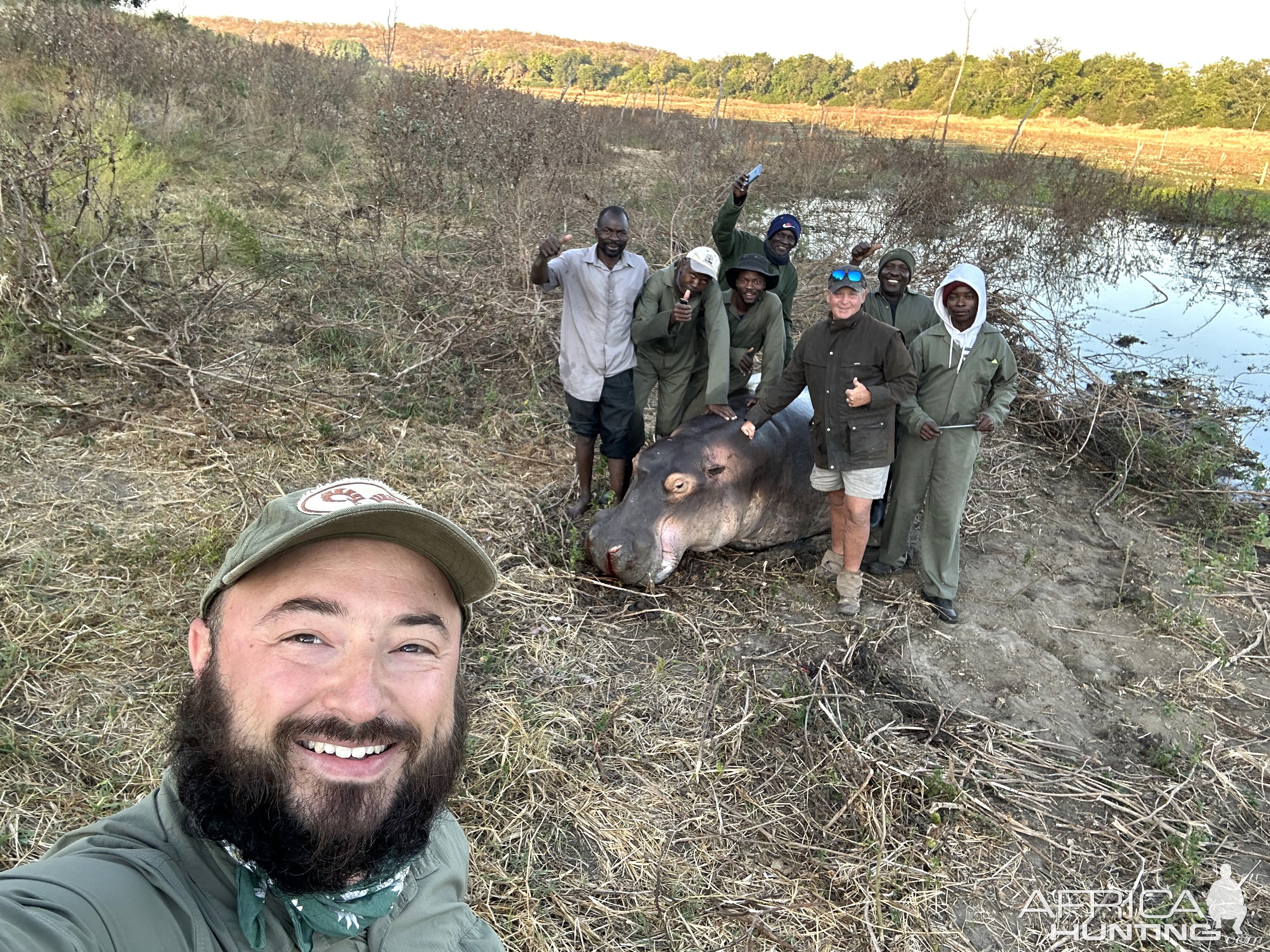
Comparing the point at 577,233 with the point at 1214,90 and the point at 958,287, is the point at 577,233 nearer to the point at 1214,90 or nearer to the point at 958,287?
the point at 958,287

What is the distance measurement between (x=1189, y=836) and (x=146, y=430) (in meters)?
6.36

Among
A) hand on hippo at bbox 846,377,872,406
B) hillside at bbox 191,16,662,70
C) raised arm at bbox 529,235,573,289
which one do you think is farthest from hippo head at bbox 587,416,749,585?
hillside at bbox 191,16,662,70

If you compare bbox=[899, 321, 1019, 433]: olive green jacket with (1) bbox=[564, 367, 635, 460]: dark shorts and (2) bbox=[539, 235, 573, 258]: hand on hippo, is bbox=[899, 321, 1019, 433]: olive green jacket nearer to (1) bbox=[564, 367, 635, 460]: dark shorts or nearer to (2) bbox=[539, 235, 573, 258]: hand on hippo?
(1) bbox=[564, 367, 635, 460]: dark shorts

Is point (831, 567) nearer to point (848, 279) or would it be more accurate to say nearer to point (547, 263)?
point (848, 279)

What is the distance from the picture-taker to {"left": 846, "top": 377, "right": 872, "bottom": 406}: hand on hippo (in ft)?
15.9

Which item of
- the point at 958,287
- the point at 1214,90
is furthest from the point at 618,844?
the point at 1214,90

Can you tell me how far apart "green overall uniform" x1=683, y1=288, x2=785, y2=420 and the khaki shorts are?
68 cm

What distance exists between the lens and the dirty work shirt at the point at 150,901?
1.21m

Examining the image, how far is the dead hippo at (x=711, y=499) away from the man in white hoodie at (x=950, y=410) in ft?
2.49

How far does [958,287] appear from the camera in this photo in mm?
4953

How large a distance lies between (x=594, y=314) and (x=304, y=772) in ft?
13.6

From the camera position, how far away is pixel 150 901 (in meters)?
1.30

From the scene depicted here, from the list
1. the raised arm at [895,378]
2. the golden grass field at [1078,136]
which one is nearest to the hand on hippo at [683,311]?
the raised arm at [895,378]

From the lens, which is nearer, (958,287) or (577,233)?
(958,287)
